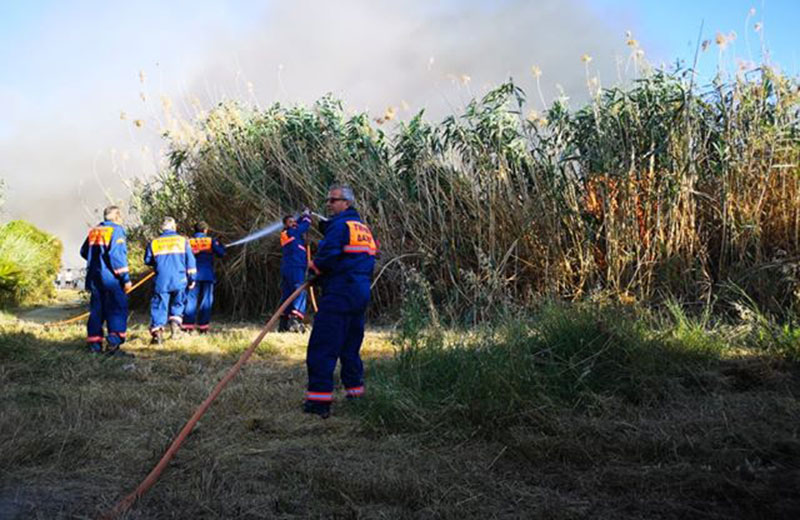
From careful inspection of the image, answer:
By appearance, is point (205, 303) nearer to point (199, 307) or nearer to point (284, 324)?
point (199, 307)

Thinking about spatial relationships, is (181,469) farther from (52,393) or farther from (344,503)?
(52,393)

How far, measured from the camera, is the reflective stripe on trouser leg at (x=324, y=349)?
18.1 feet

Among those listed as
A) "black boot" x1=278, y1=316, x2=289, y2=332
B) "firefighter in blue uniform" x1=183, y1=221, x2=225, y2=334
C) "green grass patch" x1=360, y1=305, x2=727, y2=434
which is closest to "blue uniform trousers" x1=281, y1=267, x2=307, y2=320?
"black boot" x1=278, y1=316, x2=289, y2=332

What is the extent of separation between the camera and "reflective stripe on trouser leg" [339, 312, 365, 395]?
5969mm

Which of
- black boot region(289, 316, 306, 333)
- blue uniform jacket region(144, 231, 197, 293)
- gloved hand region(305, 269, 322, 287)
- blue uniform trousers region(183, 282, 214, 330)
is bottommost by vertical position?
black boot region(289, 316, 306, 333)

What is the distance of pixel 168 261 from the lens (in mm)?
10273

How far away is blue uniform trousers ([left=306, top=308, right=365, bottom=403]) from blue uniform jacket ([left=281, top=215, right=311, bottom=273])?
4.87m

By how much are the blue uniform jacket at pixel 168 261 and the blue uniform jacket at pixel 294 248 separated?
4.83 ft

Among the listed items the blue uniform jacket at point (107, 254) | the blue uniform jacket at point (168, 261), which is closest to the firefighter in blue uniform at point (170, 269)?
the blue uniform jacket at point (168, 261)

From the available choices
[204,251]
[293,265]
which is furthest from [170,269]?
[293,265]

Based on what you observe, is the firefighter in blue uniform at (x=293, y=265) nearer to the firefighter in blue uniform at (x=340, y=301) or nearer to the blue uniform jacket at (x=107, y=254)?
the blue uniform jacket at (x=107, y=254)

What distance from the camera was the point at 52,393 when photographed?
19.6ft

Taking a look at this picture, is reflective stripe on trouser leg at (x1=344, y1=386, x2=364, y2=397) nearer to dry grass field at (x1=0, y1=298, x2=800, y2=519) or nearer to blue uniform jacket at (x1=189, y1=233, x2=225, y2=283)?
dry grass field at (x1=0, y1=298, x2=800, y2=519)

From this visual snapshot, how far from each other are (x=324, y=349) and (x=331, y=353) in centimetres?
6
